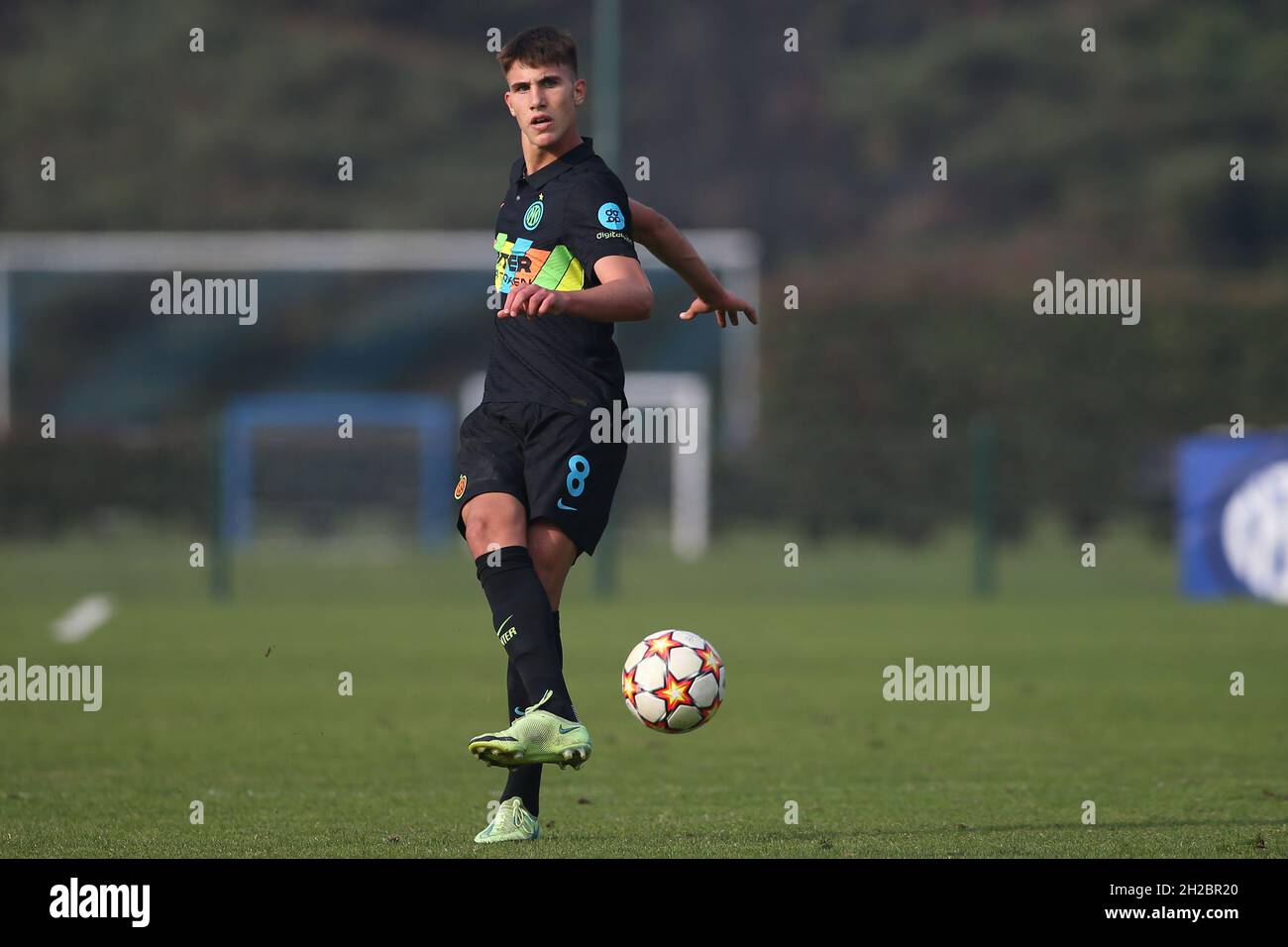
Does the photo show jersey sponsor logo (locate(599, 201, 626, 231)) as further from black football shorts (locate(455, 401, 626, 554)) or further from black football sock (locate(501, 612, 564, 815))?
black football sock (locate(501, 612, 564, 815))

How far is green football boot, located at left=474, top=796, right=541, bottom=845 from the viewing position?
256 inches

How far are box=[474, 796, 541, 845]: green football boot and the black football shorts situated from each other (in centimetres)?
86

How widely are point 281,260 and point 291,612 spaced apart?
650 inches

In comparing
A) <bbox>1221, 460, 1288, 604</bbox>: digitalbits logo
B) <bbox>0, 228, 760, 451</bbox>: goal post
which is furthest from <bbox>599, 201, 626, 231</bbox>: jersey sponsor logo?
<bbox>0, 228, 760, 451</bbox>: goal post

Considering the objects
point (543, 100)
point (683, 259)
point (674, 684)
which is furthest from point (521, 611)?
point (543, 100)

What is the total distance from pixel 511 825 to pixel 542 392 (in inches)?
54.0

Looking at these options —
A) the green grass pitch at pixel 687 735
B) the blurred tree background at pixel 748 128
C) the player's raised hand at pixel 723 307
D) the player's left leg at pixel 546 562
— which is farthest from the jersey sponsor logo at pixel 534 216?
the blurred tree background at pixel 748 128

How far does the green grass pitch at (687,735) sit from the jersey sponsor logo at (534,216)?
6.29 ft

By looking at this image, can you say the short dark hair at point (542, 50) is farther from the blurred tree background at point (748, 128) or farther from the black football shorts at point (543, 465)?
the blurred tree background at point (748, 128)

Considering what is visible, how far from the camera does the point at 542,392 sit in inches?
252

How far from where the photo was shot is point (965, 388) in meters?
29.6

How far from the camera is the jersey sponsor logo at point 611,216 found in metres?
6.32
